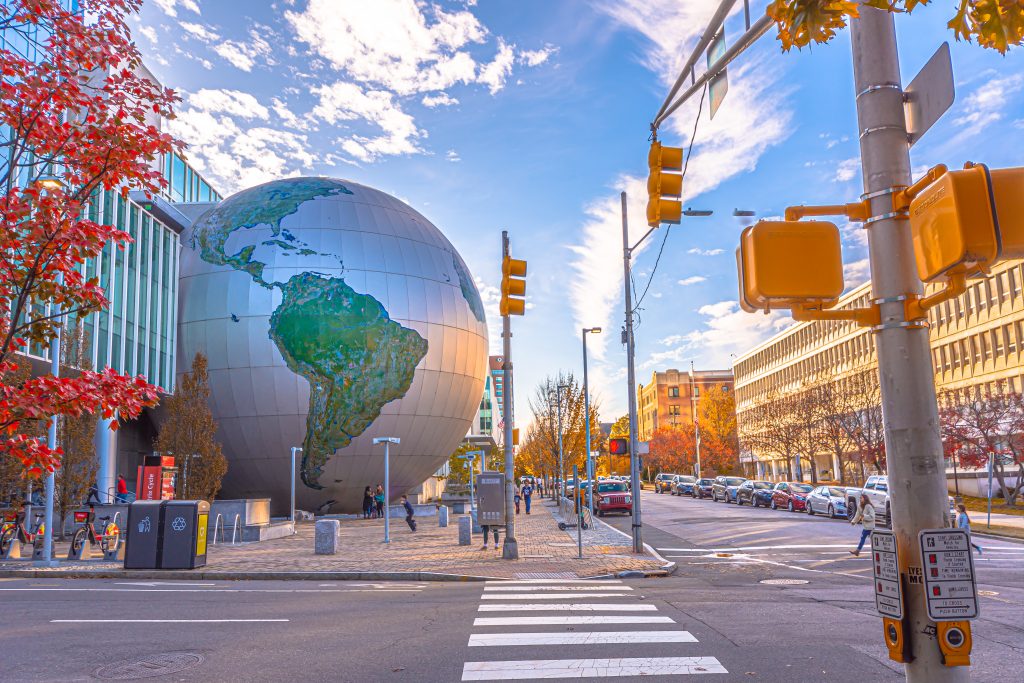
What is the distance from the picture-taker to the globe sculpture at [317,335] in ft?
103

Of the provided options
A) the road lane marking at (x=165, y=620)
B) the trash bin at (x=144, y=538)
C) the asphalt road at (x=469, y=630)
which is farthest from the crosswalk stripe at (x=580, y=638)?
the trash bin at (x=144, y=538)

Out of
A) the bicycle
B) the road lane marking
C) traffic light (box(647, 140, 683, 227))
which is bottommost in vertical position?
the road lane marking

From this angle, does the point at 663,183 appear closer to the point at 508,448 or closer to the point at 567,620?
the point at 567,620

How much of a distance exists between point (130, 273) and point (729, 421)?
8518cm

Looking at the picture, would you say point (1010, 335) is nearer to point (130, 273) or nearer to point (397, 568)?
point (397, 568)

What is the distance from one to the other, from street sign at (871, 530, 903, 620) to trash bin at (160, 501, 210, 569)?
55.2 ft

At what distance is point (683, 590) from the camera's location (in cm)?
1417

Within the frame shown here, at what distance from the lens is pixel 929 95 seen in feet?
12.3

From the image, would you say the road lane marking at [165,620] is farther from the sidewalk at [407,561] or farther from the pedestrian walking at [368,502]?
the pedestrian walking at [368,502]

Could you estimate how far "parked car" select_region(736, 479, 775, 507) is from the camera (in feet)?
152

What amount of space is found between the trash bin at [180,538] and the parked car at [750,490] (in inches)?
1410

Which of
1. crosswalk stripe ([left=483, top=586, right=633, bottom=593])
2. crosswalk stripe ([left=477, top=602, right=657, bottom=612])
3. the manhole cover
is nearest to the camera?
the manhole cover

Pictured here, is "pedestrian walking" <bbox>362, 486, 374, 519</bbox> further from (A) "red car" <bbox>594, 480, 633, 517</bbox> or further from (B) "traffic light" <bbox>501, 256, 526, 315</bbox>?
(B) "traffic light" <bbox>501, 256, 526, 315</bbox>

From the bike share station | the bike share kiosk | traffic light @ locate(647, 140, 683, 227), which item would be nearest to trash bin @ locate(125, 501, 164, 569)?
the bike share kiosk
